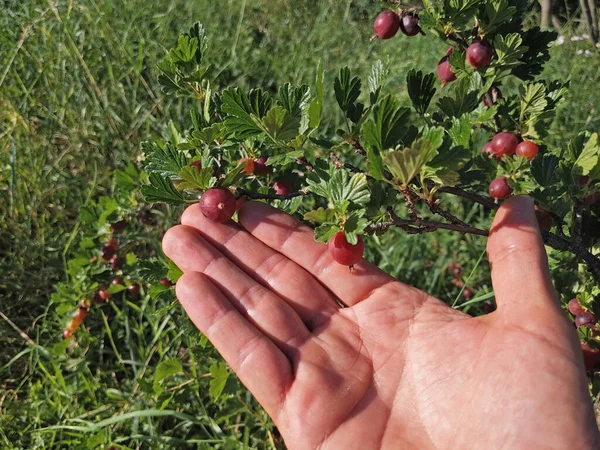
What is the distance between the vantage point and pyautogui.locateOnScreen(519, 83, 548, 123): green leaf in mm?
1347

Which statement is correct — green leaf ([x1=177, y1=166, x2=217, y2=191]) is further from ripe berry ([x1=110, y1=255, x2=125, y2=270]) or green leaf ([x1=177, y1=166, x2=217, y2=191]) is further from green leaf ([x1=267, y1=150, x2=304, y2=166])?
ripe berry ([x1=110, y1=255, x2=125, y2=270])

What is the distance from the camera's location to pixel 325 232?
1201 millimetres

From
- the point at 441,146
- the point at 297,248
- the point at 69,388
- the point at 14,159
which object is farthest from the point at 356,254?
the point at 14,159

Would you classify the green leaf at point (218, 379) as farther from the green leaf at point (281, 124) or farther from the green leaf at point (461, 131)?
the green leaf at point (461, 131)

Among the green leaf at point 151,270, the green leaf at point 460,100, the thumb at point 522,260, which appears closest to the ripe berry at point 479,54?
the green leaf at point 460,100

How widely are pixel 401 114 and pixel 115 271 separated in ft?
5.06

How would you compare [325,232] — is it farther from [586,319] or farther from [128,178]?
[128,178]

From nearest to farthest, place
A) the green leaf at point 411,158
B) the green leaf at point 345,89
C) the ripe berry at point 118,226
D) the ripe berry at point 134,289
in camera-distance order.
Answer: the green leaf at point 411,158
the green leaf at point 345,89
the ripe berry at point 118,226
the ripe berry at point 134,289

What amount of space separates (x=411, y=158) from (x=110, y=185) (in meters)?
2.22

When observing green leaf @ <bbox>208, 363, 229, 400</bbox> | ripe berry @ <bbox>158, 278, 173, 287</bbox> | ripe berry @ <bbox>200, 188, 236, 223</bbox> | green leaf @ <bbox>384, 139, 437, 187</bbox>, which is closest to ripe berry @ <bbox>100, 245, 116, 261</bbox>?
ripe berry @ <bbox>158, 278, 173, 287</bbox>

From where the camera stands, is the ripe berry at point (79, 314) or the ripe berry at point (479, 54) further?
the ripe berry at point (79, 314)

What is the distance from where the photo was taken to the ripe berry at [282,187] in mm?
1563

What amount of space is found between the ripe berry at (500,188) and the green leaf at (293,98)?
519 mm

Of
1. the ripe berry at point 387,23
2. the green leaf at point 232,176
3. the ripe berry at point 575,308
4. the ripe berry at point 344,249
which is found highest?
the ripe berry at point 387,23
